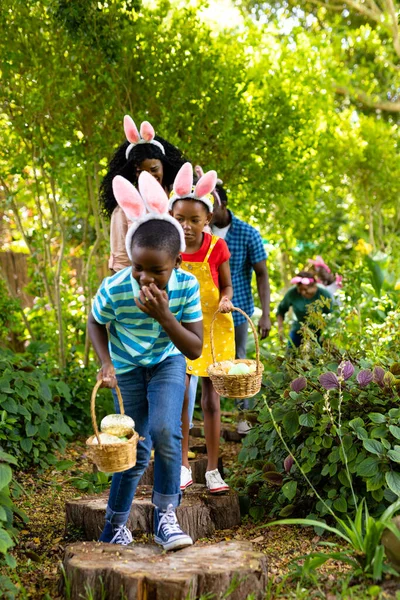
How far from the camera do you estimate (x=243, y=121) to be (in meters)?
6.47

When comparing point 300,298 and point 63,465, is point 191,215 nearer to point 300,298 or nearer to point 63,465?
point 63,465

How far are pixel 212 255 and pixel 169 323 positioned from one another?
127 centimetres

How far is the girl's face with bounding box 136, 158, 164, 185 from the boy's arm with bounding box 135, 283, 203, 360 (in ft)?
4.80

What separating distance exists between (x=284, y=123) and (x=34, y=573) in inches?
184

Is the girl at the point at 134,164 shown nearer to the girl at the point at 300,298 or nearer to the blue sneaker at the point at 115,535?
the blue sneaker at the point at 115,535

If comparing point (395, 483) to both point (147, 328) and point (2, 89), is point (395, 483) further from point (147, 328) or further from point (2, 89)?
point (2, 89)

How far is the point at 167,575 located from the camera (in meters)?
2.66

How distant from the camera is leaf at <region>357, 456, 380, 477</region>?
128 inches

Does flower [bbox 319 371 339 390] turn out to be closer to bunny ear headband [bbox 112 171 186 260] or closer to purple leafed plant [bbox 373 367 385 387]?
purple leafed plant [bbox 373 367 385 387]

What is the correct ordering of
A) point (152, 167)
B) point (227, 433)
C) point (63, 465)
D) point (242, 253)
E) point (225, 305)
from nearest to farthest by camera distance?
point (225, 305) < point (152, 167) < point (63, 465) < point (242, 253) < point (227, 433)

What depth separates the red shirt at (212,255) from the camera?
13.2 feet

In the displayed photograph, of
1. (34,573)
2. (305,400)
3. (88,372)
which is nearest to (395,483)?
(305,400)

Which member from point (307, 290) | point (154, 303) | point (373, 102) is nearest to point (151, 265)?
point (154, 303)

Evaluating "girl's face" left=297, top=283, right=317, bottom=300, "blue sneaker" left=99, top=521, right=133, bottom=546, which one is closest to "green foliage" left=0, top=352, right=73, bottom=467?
"blue sneaker" left=99, top=521, right=133, bottom=546
